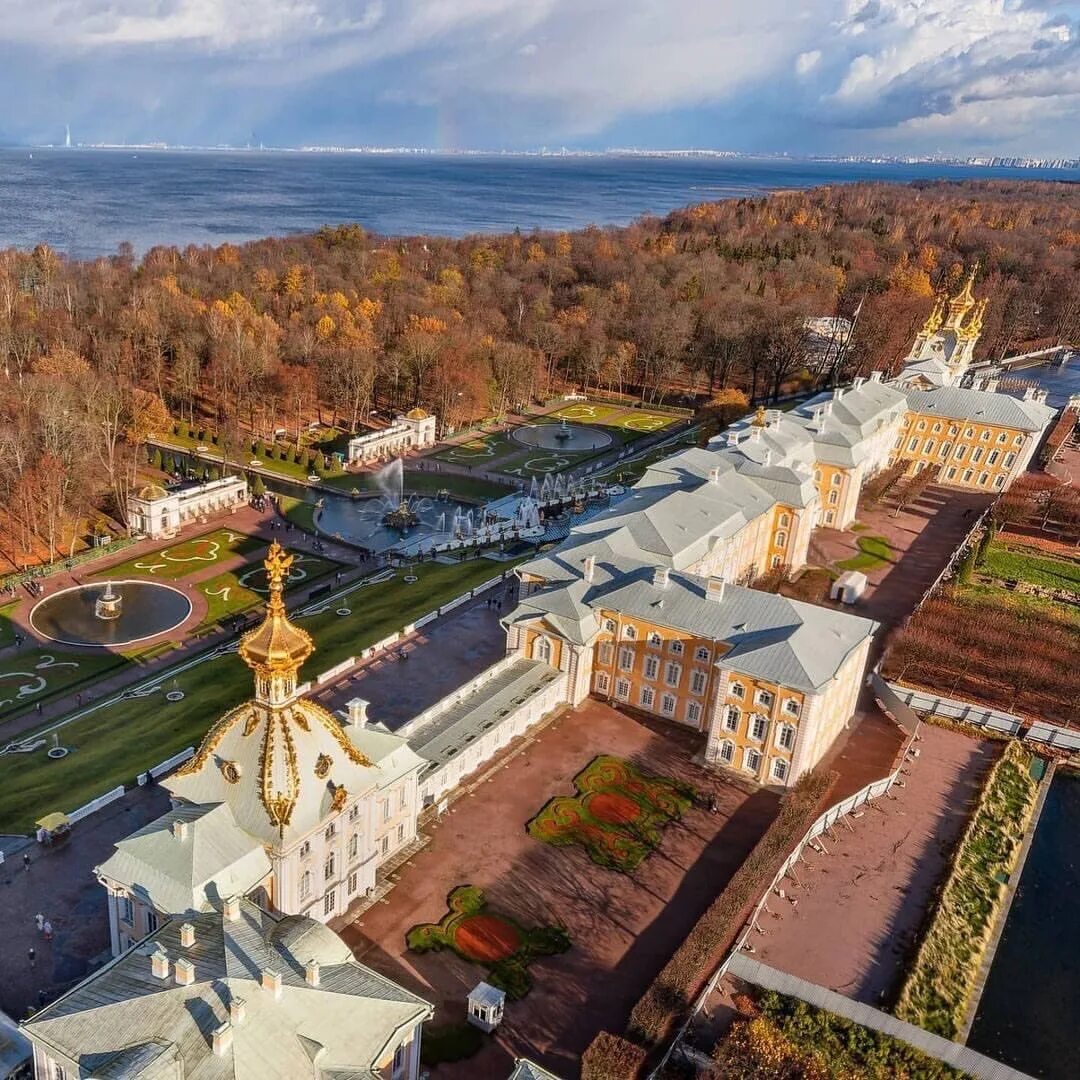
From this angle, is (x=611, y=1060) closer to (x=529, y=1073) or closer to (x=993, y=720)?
(x=529, y=1073)

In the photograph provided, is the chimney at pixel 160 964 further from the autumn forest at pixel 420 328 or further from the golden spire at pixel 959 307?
the golden spire at pixel 959 307

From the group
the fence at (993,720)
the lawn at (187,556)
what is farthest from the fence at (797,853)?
the lawn at (187,556)

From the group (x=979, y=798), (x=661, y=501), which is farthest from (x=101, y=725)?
(x=979, y=798)

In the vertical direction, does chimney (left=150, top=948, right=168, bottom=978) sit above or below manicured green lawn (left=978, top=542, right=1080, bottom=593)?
above

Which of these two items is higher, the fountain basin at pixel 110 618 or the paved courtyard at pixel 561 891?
the paved courtyard at pixel 561 891

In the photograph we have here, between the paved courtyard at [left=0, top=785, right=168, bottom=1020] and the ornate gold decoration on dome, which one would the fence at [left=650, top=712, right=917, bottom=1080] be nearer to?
the ornate gold decoration on dome

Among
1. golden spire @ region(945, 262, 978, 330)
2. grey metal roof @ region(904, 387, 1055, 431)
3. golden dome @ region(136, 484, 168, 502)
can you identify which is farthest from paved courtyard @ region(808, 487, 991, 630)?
golden dome @ region(136, 484, 168, 502)

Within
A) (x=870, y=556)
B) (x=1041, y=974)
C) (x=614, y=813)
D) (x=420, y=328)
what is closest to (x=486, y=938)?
(x=614, y=813)
